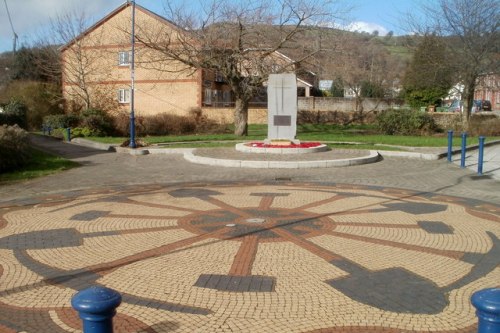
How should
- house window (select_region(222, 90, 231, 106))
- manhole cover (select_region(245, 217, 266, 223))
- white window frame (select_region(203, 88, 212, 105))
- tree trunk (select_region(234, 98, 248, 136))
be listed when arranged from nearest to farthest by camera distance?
1. manhole cover (select_region(245, 217, 266, 223))
2. tree trunk (select_region(234, 98, 248, 136))
3. white window frame (select_region(203, 88, 212, 105))
4. house window (select_region(222, 90, 231, 106))

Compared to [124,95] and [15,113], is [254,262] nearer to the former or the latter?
[15,113]

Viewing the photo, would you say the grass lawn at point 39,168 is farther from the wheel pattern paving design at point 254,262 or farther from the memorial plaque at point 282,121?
the memorial plaque at point 282,121

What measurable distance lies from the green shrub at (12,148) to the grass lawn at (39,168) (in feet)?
0.98

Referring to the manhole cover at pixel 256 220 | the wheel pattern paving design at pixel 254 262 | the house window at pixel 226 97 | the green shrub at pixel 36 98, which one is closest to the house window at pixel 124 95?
the green shrub at pixel 36 98

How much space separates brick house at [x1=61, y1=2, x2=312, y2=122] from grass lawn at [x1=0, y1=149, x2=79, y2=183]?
1968cm

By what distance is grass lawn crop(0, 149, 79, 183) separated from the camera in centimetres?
1485

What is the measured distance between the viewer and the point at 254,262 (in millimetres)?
6418

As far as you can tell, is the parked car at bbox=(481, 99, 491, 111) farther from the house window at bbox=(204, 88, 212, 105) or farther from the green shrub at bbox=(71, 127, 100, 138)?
the green shrub at bbox=(71, 127, 100, 138)

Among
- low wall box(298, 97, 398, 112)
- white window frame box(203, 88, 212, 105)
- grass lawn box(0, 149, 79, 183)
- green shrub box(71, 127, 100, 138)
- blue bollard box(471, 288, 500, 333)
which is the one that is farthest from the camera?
low wall box(298, 97, 398, 112)

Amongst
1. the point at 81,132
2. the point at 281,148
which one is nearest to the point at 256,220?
the point at 281,148

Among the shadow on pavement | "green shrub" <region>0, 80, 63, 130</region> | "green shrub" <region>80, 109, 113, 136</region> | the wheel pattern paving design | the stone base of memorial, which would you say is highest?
"green shrub" <region>0, 80, 63, 130</region>

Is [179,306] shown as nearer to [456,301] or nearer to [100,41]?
[456,301]

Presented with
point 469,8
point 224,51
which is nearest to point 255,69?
point 224,51

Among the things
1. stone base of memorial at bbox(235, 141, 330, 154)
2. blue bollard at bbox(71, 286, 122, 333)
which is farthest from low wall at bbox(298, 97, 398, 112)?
blue bollard at bbox(71, 286, 122, 333)
